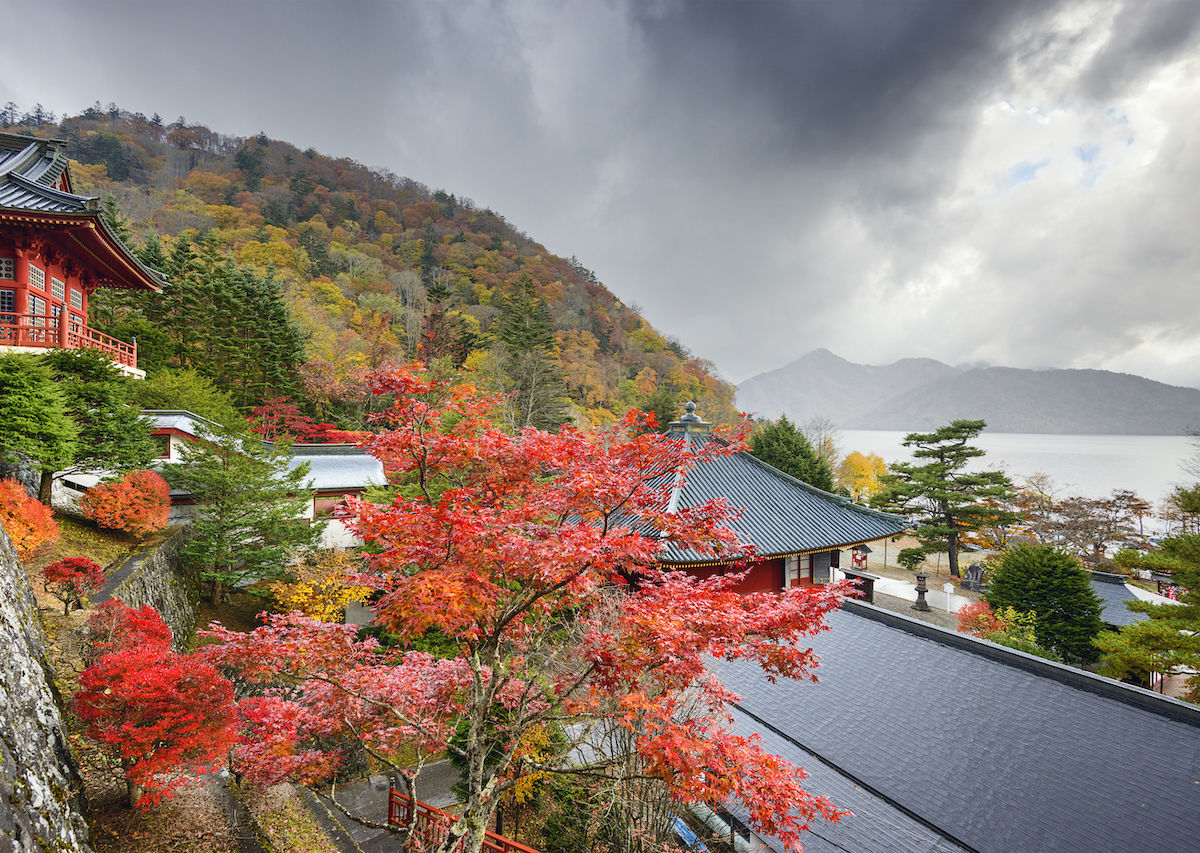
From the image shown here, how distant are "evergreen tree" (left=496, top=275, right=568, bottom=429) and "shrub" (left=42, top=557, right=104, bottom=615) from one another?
75.7 ft

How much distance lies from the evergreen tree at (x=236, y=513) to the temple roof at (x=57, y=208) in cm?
513

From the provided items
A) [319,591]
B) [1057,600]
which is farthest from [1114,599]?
[319,591]

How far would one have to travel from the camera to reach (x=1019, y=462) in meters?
86.2

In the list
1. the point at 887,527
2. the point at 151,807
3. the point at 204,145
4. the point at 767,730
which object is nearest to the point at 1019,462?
the point at 887,527

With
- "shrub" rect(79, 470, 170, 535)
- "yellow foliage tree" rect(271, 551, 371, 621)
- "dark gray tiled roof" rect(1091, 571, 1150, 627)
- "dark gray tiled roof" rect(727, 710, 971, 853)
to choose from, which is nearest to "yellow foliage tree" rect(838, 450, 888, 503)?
"dark gray tiled roof" rect(1091, 571, 1150, 627)

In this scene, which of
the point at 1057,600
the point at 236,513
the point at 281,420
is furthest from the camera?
the point at 281,420

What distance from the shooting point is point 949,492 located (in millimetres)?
26250

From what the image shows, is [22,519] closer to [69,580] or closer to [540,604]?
[69,580]

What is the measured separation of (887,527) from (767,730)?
806 centimetres

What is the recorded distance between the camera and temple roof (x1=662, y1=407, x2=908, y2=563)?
12.5 metres

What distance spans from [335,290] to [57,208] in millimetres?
28284

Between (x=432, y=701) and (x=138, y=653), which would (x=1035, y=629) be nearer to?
(x=432, y=701)

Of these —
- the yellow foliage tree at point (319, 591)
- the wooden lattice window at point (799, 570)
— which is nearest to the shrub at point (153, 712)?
the yellow foliage tree at point (319, 591)

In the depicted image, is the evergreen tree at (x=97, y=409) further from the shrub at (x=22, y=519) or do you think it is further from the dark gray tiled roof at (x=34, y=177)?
the dark gray tiled roof at (x=34, y=177)
